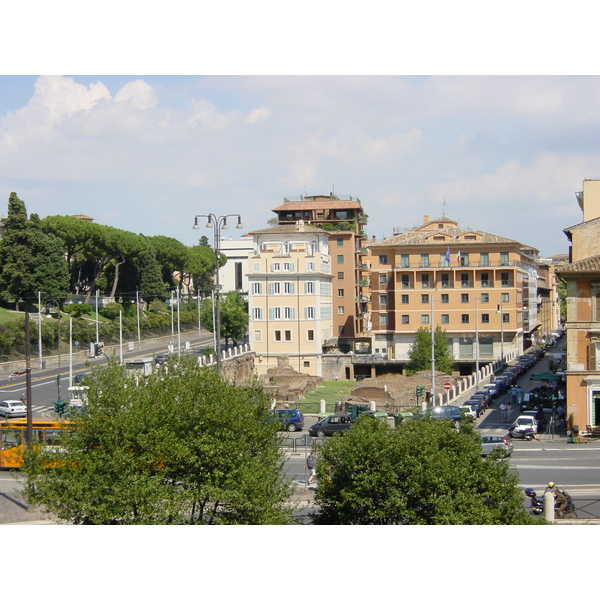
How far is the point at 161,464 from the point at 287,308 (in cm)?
5912

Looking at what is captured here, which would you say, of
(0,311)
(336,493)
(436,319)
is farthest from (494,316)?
(336,493)

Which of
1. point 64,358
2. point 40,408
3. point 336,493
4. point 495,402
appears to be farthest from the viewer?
point 64,358

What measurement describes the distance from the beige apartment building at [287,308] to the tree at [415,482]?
5686 cm

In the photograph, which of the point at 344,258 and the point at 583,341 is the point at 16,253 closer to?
the point at 344,258

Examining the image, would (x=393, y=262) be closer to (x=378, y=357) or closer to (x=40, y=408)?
(x=378, y=357)

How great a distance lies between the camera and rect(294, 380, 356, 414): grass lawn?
5128 centimetres

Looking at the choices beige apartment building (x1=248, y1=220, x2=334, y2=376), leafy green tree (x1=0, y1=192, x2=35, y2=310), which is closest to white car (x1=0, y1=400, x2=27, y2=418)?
beige apartment building (x1=248, y1=220, x2=334, y2=376)

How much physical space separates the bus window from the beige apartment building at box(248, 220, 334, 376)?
42.5 metres

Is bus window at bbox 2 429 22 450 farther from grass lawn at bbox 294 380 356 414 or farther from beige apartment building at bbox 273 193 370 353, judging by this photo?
beige apartment building at bbox 273 193 370 353

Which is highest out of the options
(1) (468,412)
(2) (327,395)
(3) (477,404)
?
(1) (468,412)

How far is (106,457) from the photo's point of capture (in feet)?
58.4

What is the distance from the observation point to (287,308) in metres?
77.1

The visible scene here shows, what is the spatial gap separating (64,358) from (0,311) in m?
10.1

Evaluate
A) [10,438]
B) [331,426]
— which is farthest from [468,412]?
[10,438]
